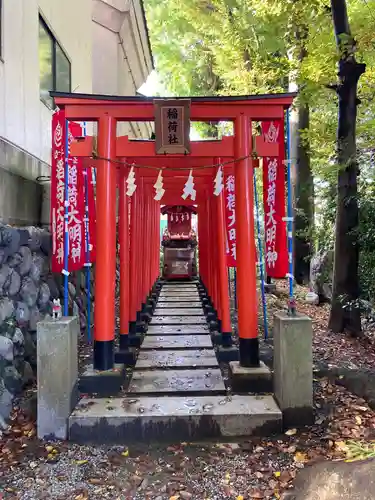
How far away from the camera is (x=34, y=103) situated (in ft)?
22.7

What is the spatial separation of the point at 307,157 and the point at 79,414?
11158 millimetres

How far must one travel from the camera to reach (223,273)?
754 centimetres

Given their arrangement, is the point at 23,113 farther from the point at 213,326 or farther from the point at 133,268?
the point at 213,326

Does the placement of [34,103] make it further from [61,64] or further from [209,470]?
[209,470]

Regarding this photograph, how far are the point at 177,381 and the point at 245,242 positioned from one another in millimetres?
2122

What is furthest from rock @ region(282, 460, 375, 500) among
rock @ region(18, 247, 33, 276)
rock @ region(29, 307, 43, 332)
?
rock @ region(18, 247, 33, 276)

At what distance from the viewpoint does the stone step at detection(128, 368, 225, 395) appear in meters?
5.32

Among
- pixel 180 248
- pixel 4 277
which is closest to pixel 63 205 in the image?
pixel 4 277

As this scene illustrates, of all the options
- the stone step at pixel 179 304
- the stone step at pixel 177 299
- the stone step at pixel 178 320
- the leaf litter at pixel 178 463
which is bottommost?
the leaf litter at pixel 178 463

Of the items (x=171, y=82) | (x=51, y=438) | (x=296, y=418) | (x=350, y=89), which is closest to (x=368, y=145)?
(x=350, y=89)

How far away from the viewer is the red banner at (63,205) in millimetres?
6402

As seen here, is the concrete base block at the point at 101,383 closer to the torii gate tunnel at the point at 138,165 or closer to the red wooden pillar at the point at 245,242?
the torii gate tunnel at the point at 138,165

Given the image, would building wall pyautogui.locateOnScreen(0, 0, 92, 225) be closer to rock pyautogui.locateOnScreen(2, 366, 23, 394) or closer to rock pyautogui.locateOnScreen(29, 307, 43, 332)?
rock pyautogui.locateOnScreen(29, 307, 43, 332)

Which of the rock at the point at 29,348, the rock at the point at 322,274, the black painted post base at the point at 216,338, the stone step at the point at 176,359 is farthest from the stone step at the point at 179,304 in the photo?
the rock at the point at 29,348
